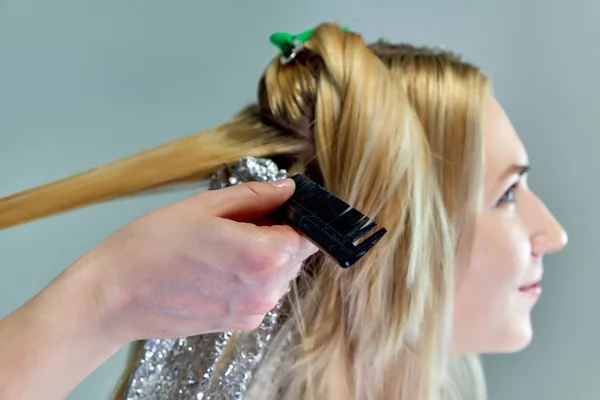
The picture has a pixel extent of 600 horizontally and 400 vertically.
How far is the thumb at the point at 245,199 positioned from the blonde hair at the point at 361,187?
17 cm

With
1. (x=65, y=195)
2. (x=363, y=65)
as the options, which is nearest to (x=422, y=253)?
(x=363, y=65)

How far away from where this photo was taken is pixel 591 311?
0.88 m

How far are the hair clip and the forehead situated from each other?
0.29 meters

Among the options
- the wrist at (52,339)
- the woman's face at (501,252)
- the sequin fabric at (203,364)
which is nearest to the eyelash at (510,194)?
the woman's face at (501,252)

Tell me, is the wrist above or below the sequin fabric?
above

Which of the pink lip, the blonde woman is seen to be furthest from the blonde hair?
the pink lip

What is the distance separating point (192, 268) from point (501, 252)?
39cm

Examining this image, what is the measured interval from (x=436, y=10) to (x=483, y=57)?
0.35 feet

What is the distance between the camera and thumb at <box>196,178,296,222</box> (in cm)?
37

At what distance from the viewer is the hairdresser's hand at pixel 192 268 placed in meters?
0.34

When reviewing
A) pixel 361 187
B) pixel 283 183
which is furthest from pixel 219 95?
pixel 283 183

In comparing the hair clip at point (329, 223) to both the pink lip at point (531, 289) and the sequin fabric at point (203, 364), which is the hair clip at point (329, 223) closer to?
the sequin fabric at point (203, 364)

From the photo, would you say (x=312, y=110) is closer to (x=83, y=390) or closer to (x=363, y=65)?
(x=363, y=65)

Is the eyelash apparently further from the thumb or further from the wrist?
the wrist
